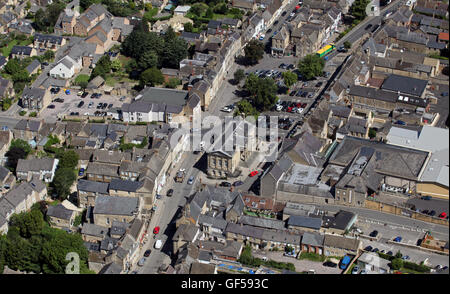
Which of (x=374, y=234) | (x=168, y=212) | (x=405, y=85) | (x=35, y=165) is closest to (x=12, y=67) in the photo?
(x=35, y=165)

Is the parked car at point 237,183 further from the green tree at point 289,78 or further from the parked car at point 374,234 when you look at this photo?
the green tree at point 289,78

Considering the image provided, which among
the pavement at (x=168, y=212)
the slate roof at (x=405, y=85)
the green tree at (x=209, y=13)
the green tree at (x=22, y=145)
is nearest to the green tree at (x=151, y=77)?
the pavement at (x=168, y=212)

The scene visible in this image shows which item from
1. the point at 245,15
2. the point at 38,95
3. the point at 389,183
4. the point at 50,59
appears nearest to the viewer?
the point at 389,183

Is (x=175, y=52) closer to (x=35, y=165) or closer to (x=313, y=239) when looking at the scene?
(x=35, y=165)

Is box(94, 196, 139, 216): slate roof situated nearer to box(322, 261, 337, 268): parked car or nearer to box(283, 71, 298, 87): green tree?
box(322, 261, 337, 268): parked car

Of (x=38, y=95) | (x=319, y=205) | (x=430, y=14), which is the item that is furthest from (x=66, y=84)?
(x=430, y=14)

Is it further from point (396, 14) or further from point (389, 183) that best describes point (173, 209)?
point (396, 14)
